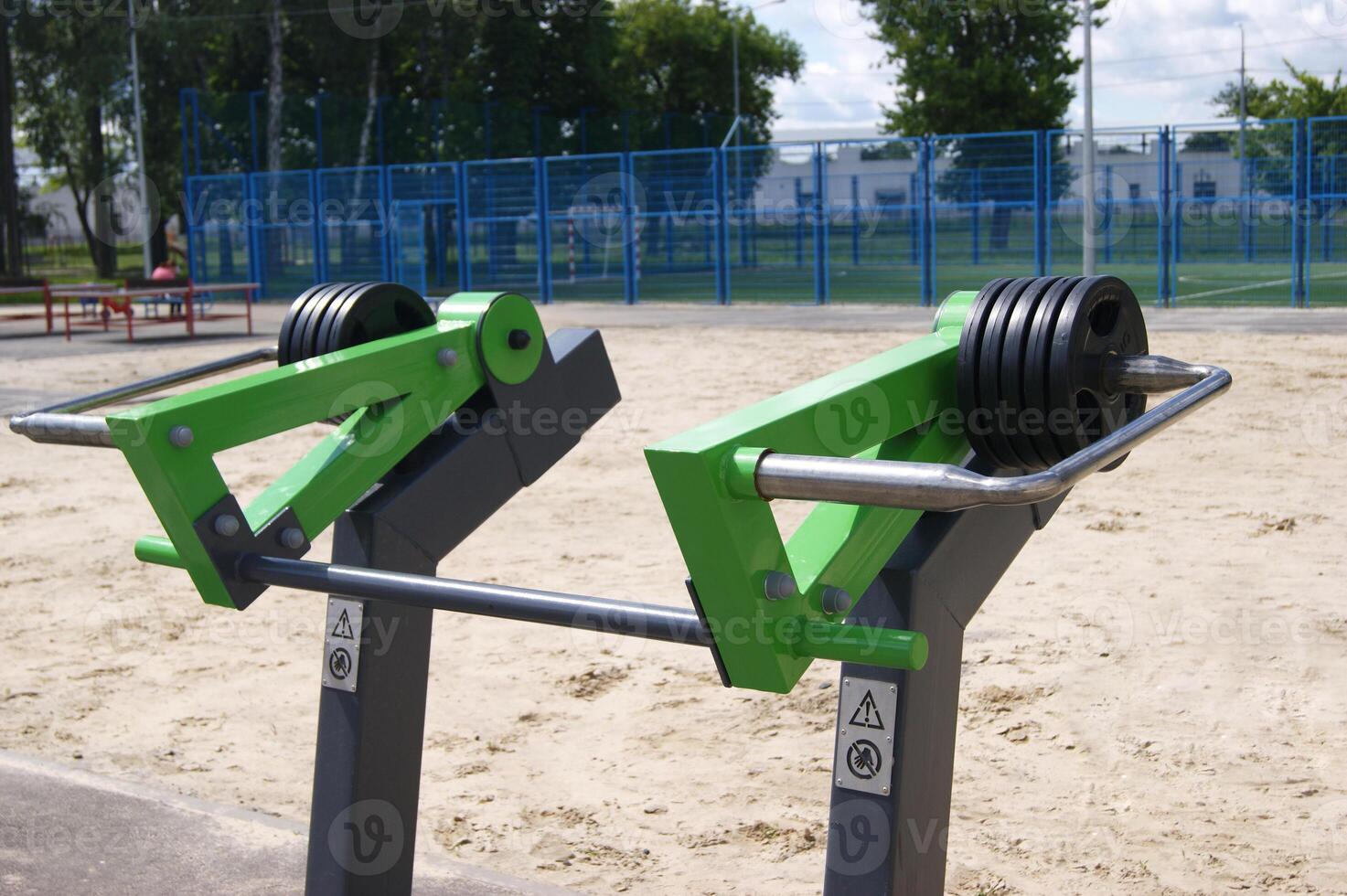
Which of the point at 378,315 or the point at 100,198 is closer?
the point at 378,315

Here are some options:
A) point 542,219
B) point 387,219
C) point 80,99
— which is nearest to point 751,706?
point 542,219

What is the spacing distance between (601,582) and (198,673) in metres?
1.50

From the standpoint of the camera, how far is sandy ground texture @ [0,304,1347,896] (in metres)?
3.12

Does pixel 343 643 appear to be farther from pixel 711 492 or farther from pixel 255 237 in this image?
pixel 255 237

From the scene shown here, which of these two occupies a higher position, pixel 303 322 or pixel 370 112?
pixel 370 112

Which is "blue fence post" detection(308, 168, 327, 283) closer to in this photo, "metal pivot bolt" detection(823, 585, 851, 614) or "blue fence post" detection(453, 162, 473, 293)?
"blue fence post" detection(453, 162, 473, 293)

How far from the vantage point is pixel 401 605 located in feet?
7.45

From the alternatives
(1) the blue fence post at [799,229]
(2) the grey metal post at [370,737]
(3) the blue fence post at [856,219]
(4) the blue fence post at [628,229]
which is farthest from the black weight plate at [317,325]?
(1) the blue fence post at [799,229]

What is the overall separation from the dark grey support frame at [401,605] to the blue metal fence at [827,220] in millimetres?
15054

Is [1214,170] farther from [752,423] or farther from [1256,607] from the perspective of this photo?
[752,423]

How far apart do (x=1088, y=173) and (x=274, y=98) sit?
18.9 meters

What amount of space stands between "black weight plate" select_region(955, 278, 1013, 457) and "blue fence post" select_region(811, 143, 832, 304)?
16536mm

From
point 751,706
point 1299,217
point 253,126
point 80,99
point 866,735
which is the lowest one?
point 751,706

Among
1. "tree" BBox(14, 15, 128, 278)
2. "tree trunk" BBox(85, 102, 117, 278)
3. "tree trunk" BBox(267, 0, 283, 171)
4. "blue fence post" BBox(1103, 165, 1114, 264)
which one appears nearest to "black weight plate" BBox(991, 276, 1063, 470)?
"blue fence post" BBox(1103, 165, 1114, 264)
